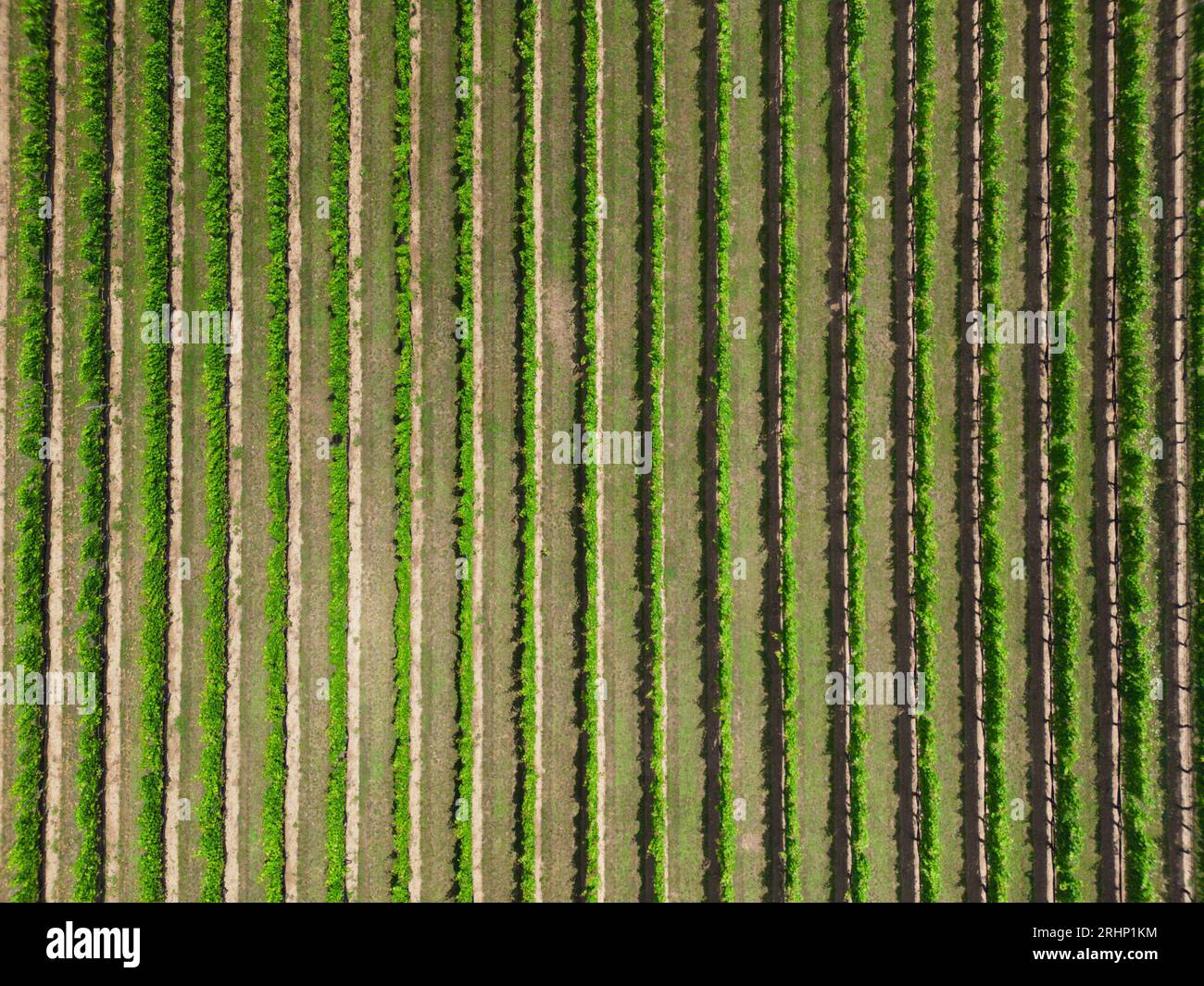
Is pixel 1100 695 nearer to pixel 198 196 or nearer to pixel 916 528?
pixel 916 528

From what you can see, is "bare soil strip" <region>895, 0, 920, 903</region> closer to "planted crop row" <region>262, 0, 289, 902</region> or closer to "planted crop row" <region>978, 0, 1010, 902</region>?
"planted crop row" <region>978, 0, 1010, 902</region>

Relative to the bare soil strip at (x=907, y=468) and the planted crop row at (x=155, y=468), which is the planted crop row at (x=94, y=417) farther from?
the bare soil strip at (x=907, y=468)

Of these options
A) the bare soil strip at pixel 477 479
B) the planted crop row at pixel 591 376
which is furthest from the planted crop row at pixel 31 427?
the planted crop row at pixel 591 376

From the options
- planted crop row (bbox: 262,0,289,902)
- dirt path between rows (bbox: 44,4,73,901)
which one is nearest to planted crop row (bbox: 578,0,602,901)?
planted crop row (bbox: 262,0,289,902)

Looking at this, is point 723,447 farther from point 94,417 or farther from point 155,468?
point 94,417
